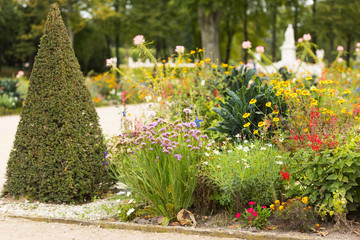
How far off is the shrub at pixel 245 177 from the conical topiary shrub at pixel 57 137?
4.55 ft

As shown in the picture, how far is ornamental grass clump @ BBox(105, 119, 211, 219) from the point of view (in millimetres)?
Result: 4059

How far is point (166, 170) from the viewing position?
4.14 m

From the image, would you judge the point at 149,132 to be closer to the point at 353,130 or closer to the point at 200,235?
the point at 200,235

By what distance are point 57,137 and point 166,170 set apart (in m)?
1.27

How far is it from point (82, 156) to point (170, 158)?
3.61ft

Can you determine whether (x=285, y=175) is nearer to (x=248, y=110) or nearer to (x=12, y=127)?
(x=248, y=110)

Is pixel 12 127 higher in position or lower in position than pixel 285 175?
A: lower

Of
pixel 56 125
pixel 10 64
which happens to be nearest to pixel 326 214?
pixel 56 125

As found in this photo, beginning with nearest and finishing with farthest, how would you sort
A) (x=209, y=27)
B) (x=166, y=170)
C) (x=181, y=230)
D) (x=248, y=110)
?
1. (x=181, y=230)
2. (x=166, y=170)
3. (x=248, y=110)
4. (x=209, y=27)

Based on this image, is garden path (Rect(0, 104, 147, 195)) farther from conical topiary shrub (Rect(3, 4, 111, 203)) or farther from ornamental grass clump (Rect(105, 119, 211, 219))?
ornamental grass clump (Rect(105, 119, 211, 219))

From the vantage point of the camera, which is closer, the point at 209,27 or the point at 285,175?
the point at 285,175

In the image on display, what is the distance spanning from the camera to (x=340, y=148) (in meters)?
3.68

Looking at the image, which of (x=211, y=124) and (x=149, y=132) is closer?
(x=149, y=132)

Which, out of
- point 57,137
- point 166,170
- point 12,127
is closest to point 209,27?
point 12,127
